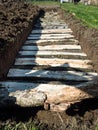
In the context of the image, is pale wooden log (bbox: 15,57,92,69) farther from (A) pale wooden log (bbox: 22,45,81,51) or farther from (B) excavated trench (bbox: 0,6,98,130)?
(A) pale wooden log (bbox: 22,45,81,51)

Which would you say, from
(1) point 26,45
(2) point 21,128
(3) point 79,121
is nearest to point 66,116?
(3) point 79,121

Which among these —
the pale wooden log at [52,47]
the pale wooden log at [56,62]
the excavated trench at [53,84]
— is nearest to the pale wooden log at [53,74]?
the excavated trench at [53,84]

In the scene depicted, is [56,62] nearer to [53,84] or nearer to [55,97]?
[53,84]

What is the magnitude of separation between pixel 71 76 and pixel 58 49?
2757mm

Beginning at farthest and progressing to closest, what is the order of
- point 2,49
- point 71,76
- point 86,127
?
1. point 71,76
2. point 2,49
3. point 86,127

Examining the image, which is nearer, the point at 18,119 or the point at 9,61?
the point at 18,119

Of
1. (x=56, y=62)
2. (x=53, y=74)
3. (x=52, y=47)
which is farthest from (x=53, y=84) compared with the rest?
(x=52, y=47)

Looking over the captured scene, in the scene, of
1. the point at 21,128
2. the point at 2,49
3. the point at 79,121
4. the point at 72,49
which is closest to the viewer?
the point at 21,128

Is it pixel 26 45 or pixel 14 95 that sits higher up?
pixel 14 95

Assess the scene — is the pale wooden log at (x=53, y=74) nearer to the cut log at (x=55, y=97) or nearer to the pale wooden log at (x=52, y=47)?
the cut log at (x=55, y=97)

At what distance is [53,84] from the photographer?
6.66m

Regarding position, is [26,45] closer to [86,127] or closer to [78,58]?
[78,58]

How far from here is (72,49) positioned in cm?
989

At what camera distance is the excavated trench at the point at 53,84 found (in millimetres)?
5234
